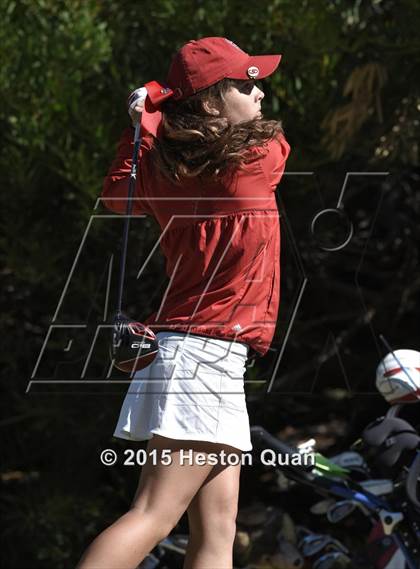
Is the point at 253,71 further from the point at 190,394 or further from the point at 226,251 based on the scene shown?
the point at 190,394

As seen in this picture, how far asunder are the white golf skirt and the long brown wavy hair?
1.43 ft

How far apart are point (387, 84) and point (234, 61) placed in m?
1.99

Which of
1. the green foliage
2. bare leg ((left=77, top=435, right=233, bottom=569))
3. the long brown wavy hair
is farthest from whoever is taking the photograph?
the green foliage

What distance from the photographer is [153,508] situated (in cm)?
261

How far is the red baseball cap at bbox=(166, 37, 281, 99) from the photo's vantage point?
278cm

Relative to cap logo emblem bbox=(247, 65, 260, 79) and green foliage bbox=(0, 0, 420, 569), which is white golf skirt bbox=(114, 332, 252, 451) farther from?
green foliage bbox=(0, 0, 420, 569)

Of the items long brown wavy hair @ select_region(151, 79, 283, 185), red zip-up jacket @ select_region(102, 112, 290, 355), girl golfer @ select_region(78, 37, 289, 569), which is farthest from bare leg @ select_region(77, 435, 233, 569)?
long brown wavy hair @ select_region(151, 79, 283, 185)

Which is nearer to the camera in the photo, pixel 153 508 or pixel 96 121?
pixel 153 508

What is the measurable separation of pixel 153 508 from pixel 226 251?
26.9 inches

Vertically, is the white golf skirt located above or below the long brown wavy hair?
below

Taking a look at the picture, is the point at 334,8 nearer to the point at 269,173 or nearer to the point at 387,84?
the point at 387,84

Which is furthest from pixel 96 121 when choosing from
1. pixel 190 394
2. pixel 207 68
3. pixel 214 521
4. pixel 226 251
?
pixel 214 521

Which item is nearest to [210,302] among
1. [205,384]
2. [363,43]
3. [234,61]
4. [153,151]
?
[205,384]

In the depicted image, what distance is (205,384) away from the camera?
265cm
